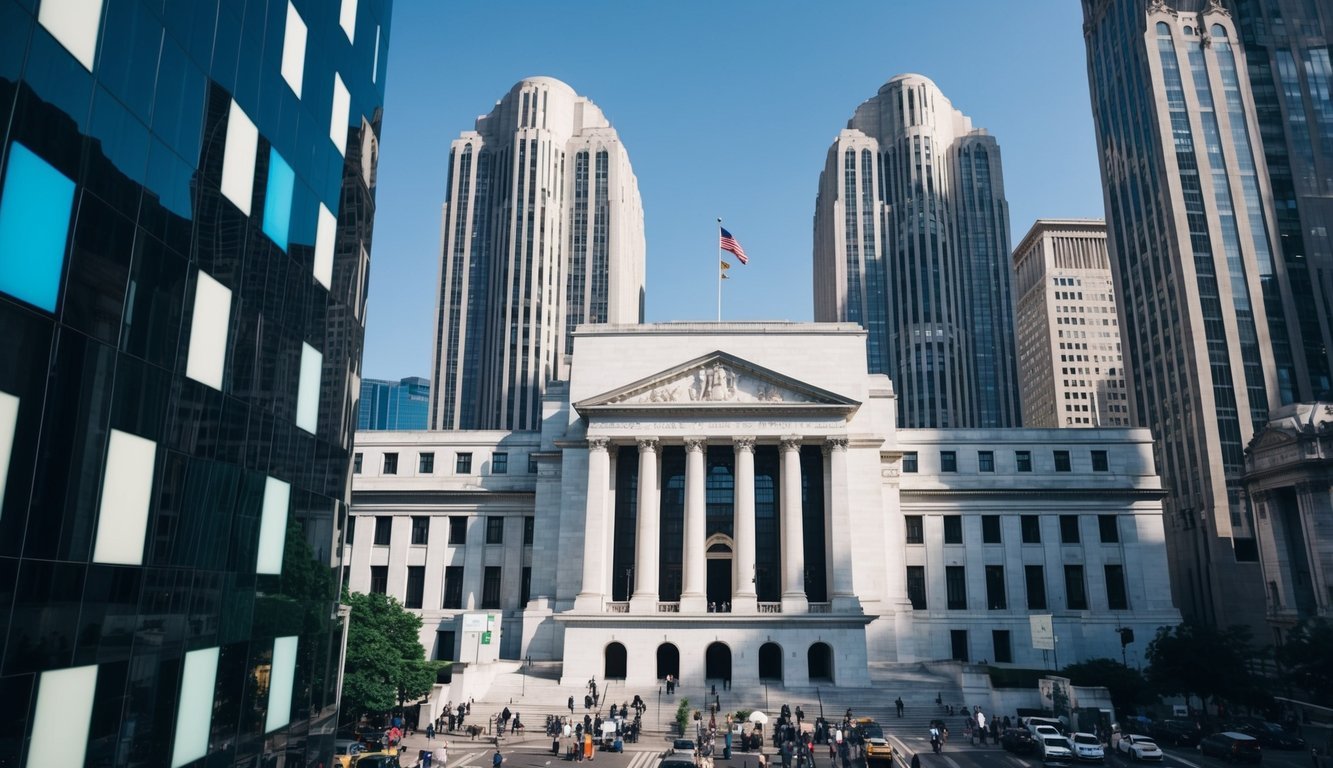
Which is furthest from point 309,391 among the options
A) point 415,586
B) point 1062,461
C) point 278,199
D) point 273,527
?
point 1062,461

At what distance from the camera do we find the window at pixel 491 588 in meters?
79.8

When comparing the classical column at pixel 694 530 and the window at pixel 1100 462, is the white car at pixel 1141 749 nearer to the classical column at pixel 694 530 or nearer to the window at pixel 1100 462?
the classical column at pixel 694 530

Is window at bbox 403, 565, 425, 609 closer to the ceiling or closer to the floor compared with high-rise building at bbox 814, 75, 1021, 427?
closer to the floor

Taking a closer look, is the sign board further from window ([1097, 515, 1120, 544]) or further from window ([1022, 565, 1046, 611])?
window ([1097, 515, 1120, 544])

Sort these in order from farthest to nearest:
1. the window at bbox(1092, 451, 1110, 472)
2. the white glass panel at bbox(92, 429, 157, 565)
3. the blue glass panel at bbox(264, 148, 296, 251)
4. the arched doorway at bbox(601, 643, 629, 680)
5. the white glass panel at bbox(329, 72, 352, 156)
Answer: the window at bbox(1092, 451, 1110, 472) < the arched doorway at bbox(601, 643, 629, 680) < the white glass panel at bbox(329, 72, 352, 156) < the blue glass panel at bbox(264, 148, 296, 251) < the white glass panel at bbox(92, 429, 157, 565)

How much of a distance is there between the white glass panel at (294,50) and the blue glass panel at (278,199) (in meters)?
2.01

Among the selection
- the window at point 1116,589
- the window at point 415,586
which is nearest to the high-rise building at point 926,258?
the window at point 1116,589

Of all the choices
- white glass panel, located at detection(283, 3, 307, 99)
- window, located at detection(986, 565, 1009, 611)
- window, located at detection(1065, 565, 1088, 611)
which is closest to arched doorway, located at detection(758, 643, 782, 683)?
window, located at detection(986, 565, 1009, 611)

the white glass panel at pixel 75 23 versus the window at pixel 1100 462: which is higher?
the window at pixel 1100 462

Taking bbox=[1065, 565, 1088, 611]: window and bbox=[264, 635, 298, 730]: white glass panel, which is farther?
bbox=[1065, 565, 1088, 611]: window

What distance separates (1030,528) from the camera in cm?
7969

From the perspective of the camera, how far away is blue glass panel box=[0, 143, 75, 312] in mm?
11773

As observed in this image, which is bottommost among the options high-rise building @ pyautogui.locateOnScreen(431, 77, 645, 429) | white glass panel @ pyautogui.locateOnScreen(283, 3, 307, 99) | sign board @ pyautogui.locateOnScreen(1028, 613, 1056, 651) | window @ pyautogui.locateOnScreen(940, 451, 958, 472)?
sign board @ pyautogui.locateOnScreen(1028, 613, 1056, 651)

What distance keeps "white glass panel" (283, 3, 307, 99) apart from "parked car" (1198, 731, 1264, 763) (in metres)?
49.0
